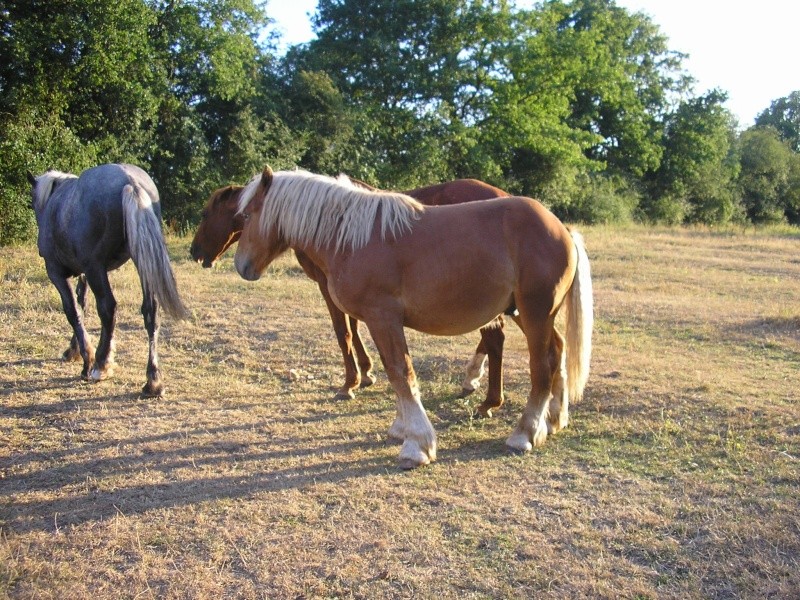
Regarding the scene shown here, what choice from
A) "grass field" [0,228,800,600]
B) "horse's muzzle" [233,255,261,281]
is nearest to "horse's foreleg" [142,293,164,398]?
"grass field" [0,228,800,600]

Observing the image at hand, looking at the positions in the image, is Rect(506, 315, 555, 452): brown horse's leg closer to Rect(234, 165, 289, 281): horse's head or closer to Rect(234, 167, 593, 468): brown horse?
Rect(234, 167, 593, 468): brown horse

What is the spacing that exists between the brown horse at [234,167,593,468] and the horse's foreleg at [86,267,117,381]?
2.19 m

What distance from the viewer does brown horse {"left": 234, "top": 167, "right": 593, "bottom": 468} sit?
4594mm

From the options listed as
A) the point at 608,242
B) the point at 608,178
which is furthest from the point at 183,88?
the point at 608,178

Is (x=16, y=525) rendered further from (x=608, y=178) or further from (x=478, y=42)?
(x=608, y=178)

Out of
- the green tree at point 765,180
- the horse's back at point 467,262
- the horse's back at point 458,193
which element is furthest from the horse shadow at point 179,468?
the green tree at point 765,180

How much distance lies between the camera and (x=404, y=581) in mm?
3150

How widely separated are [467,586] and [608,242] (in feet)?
54.8

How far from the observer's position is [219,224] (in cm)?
627

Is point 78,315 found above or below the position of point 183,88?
below

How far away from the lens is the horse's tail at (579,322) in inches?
194

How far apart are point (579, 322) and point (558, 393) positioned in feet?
1.95

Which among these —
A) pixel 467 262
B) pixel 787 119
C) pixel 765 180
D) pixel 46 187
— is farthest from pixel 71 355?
pixel 787 119

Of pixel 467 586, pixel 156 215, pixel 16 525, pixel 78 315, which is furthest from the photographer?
pixel 78 315
